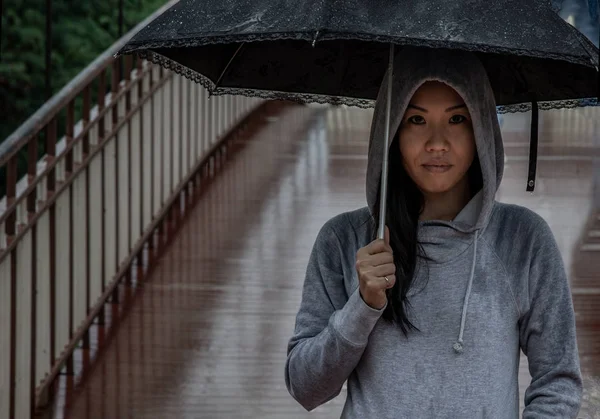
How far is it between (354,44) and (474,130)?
748mm

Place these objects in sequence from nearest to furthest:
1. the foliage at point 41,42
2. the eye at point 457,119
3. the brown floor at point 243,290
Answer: the eye at point 457,119, the brown floor at point 243,290, the foliage at point 41,42

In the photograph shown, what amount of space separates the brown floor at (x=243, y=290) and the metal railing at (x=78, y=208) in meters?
0.27

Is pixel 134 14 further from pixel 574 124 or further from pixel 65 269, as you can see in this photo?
pixel 65 269

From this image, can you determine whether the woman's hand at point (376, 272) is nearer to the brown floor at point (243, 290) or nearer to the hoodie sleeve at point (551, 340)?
the hoodie sleeve at point (551, 340)

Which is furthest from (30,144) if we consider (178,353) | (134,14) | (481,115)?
(134,14)

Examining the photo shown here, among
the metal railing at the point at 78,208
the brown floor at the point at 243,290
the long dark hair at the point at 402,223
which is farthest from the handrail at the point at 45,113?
the long dark hair at the point at 402,223

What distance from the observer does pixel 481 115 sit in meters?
3.46

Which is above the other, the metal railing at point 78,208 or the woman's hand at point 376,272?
the woman's hand at point 376,272

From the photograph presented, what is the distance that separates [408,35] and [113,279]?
253 inches

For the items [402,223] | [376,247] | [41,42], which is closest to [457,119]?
[402,223]

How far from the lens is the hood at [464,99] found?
3.45 metres

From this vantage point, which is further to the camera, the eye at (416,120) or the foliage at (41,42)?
the foliage at (41,42)

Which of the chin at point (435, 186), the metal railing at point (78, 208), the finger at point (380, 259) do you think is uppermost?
the chin at point (435, 186)

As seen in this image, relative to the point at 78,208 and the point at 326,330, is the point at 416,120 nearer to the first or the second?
the point at 326,330
